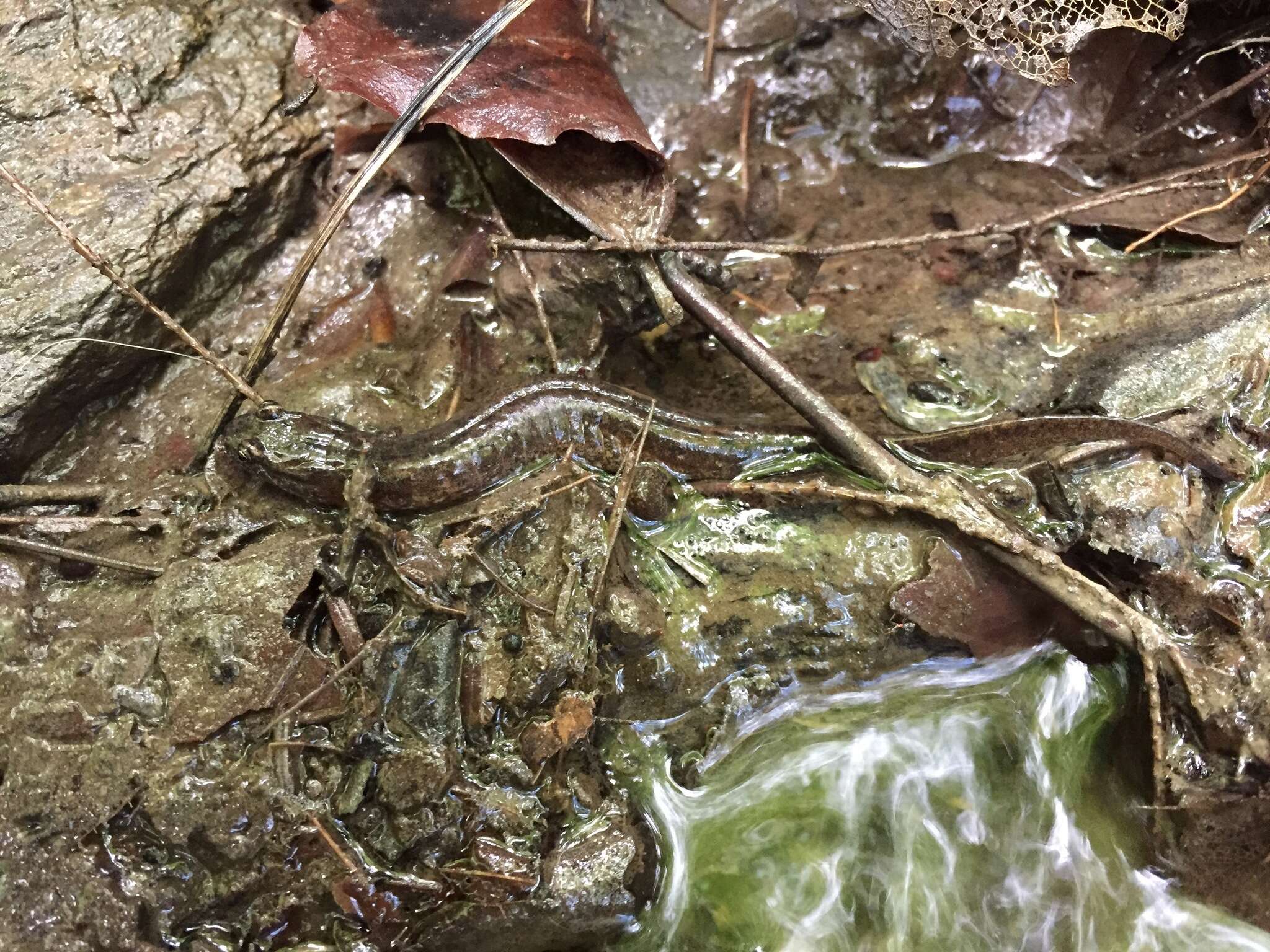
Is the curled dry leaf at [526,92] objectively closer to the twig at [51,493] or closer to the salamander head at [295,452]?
the salamander head at [295,452]

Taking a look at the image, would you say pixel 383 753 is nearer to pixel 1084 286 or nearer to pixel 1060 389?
pixel 1060 389

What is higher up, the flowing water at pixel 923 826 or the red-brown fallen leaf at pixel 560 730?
the red-brown fallen leaf at pixel 560 730

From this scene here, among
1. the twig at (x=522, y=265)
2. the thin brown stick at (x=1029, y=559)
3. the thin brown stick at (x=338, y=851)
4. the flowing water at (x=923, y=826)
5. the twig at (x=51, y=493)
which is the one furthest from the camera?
the twig at (x=522, y=265)

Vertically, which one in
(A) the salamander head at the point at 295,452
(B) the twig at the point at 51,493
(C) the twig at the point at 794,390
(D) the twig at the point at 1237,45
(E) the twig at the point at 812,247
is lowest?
(B) the twig at the point at 51,493

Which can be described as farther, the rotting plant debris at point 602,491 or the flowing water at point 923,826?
the flowing water at point 923,826

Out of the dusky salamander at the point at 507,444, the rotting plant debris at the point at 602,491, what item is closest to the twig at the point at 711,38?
the rotting plant debris at the point at 602,491

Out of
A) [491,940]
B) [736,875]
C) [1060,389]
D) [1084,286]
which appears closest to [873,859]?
[736,875]

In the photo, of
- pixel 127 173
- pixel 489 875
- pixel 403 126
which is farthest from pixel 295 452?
pixel 489 875

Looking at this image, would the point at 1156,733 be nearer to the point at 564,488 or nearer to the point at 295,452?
the point at 564,488
